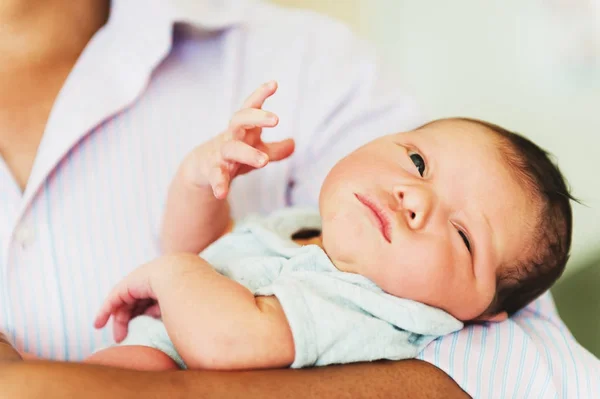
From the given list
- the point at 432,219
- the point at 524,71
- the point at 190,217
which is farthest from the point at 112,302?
the point at 524,71

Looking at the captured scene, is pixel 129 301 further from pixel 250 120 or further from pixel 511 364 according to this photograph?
pixel 511 364

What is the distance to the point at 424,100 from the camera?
197 centimetres

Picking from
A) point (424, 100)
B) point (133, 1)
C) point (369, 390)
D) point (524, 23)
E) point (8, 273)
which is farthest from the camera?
point (424, 100)

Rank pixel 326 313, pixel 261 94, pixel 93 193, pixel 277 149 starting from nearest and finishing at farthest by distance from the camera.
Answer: pixel 326 313 < pixel 261 94 < pixel 277 149 < pixel 93 193

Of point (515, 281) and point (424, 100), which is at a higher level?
point (424, 100)

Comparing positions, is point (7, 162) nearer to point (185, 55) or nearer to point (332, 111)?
point (185, 55)

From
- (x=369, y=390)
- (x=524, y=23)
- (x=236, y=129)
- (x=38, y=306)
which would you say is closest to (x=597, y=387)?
(x=369, y=390)

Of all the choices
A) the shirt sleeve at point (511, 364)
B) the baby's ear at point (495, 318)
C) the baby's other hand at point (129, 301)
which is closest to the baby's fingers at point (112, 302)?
the baby's other hand at point (129, 301)

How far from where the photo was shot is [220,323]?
2.46ft

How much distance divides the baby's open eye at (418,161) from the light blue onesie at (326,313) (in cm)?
20

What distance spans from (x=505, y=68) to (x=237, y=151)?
4.03 feet

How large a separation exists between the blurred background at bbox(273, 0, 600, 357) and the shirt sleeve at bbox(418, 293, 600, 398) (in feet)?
1.76

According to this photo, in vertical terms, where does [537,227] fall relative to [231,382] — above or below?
above

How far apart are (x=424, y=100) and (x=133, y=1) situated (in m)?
1.09
